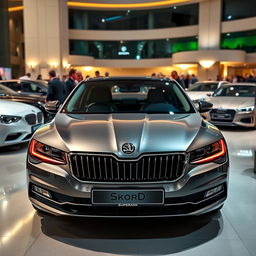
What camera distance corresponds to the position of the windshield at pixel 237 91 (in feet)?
29.2

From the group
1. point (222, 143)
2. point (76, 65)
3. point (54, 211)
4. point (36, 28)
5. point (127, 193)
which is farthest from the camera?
point (76, 65)

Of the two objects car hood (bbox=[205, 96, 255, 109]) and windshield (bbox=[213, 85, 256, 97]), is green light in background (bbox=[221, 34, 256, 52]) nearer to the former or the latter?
windshield (bbox=[213, 85, 256, 97])

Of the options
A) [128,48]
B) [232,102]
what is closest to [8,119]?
[232,102]

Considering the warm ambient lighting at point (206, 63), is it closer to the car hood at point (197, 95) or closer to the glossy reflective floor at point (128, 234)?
the car hood at point (197, 95)

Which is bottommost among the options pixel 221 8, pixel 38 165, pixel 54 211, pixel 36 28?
pixel 54 211

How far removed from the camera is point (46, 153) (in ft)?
8.56

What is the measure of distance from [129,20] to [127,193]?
29.0 metres

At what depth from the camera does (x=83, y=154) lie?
2.45 metres

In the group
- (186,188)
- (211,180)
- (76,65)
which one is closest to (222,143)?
(211,180)

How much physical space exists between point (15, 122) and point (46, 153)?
3.22 metres

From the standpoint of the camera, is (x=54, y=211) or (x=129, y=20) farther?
(x=129, y=20)

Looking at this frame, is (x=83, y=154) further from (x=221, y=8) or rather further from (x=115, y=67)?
(x=115, y=67)

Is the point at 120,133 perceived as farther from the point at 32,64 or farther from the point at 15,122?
the point at 32,64

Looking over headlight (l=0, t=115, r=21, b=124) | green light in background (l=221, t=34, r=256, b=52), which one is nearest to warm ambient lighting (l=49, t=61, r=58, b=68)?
green light in background (l=221, t=34, r=256, b=52)
